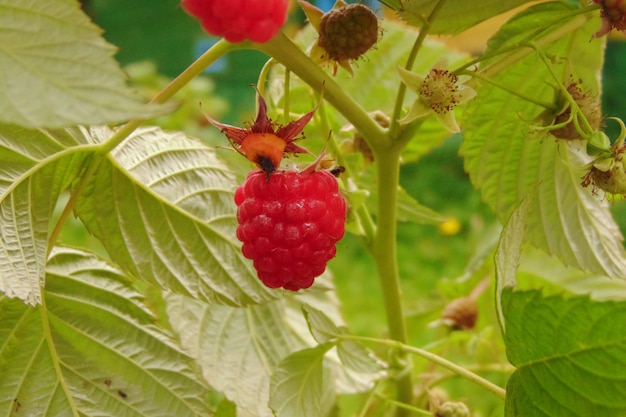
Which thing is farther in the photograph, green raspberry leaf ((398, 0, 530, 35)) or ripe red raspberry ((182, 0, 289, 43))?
green raspberry leaf ((398, 0, 530, 35))

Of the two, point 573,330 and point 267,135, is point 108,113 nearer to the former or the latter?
point 267,135

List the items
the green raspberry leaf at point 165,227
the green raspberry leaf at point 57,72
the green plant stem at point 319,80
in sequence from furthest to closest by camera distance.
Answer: the green raspberry leaf at point 165,227
the green plant stem at point 319,80
the green raspberry leaf at point 57,72

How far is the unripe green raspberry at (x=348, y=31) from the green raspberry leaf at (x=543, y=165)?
13 centimetres

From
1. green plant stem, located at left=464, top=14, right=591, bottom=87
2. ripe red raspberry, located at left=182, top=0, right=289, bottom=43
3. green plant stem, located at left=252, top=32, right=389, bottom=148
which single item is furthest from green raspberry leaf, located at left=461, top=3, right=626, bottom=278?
ripe red raspberry, located at left=182, top=0, right=289, bottom=43

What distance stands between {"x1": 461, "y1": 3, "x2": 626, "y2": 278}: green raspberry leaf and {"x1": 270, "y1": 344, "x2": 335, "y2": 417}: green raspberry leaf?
0.59 ft

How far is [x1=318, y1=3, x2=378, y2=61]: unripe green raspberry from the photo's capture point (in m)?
0.45

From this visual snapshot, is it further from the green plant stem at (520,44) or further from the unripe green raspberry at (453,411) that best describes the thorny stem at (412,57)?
the unripe green raspberry at (453,411)

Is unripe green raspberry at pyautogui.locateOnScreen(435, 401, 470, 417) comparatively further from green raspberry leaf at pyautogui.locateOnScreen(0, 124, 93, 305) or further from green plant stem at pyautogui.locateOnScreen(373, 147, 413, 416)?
green raspberry leaf at pyautogui.locateOnScreen(0, 124, 93, 305)

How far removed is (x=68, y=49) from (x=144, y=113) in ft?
0.16

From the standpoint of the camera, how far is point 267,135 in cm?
42

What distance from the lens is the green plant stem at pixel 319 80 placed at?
0.42 m

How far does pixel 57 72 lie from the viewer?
0.96ft

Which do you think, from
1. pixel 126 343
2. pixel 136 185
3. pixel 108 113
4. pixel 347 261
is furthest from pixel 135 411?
pixel 347 261

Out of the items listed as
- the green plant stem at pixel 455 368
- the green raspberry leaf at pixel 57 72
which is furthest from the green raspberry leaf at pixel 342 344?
the green raspberry leaf at pixel 57 72
